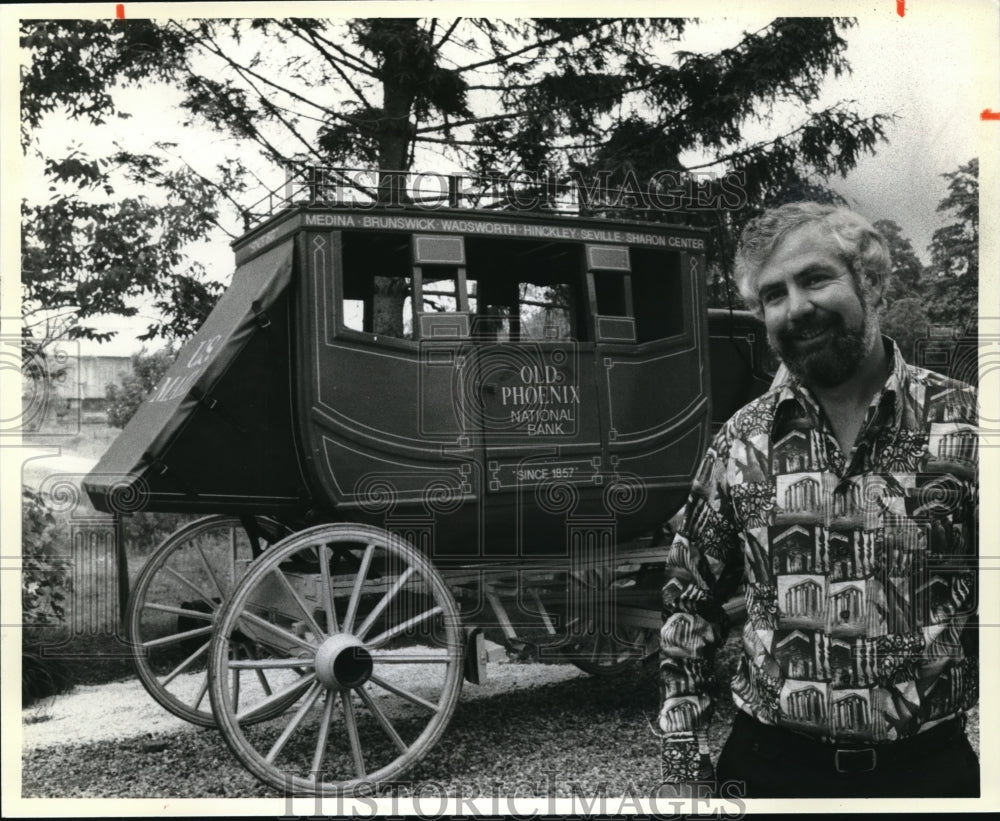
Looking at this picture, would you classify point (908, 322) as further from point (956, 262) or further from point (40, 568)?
point (40, 568)

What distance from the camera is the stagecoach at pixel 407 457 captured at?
14.1ft

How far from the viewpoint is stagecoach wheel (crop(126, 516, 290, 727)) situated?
15.9ft

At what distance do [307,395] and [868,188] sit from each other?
2.66m

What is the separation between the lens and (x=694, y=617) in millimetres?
2113

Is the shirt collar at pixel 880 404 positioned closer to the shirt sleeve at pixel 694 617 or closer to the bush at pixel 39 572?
the shirt sleeve at pixel 694 617

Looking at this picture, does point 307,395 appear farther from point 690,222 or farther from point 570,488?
point 690,222

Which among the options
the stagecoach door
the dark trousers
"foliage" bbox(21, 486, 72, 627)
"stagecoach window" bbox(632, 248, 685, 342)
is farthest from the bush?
the dark trousers

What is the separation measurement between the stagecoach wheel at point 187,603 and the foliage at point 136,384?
1.98ft

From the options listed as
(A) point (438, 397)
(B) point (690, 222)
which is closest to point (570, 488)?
(A) point (438, 397)

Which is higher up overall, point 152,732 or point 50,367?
point 50,367

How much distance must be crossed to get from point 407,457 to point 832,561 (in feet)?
8.64

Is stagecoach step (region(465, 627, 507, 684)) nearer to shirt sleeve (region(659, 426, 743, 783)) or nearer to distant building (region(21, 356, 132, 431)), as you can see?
distant building (region(21, 356, 132, 431))

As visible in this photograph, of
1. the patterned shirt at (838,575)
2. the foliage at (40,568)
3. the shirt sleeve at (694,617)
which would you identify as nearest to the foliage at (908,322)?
the patterned shirt at (838,575)

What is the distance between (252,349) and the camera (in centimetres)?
443
